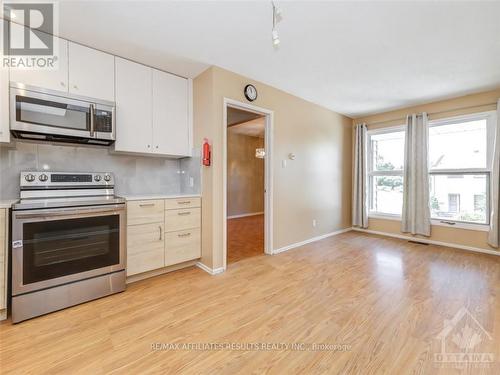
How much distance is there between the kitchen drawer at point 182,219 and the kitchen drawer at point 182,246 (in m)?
0.06

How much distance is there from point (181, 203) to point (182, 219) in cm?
20

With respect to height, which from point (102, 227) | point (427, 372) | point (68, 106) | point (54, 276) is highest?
point (68, 106)

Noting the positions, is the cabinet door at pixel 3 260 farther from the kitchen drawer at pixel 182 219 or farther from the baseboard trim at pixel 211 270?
the baseboard trim at pixel 211 270

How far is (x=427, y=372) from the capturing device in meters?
1.35

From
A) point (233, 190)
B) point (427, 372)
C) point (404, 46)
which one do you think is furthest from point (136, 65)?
point (233, 190)

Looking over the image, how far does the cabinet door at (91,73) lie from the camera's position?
2266 mm

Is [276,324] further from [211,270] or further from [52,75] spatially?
[52,75]

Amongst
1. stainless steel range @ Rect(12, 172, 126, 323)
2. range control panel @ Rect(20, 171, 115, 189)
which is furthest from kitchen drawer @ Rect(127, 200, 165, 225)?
range control panel @ Rect(20, 171, 115, 189)

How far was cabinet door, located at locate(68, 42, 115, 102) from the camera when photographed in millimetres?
2266

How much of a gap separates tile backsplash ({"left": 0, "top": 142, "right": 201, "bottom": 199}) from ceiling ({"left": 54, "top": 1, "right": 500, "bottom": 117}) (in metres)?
1.14

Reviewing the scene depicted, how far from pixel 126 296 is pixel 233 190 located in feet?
16.4

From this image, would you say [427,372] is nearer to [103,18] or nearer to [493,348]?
[493,348]

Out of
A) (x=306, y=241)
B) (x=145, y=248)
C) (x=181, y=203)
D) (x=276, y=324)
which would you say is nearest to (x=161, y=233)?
(x=145, y=248)

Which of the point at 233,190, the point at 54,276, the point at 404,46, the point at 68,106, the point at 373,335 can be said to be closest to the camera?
the point at 373,335
